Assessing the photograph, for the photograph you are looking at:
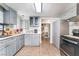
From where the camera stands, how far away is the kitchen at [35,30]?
406cm

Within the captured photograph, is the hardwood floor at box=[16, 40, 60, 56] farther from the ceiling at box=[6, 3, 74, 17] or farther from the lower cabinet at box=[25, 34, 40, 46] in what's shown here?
the ceiling at box=[6, 3, 74, 17]

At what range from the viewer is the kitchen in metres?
4.06

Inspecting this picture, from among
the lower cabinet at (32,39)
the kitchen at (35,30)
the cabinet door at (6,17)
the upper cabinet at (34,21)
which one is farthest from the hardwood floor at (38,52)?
the upper cabinet at (34,21)

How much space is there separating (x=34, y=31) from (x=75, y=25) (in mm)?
4027

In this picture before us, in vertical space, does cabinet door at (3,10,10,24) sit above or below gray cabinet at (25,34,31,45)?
above

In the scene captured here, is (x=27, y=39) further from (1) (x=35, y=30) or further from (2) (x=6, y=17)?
(2) (x=6, y=17)

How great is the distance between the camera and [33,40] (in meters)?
8.05

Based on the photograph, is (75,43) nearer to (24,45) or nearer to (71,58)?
(71,58)

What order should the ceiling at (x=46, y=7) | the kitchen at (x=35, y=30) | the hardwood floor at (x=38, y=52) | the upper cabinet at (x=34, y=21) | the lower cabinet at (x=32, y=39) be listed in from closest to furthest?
the kitchen at (x=35, y=30) < the ceiling at (x=46, y=7) < the hardwood floor at (x=38, y=52) < the lower cabinet at (x=32, y=39) < the upper cabinet at (x=34, y=21)

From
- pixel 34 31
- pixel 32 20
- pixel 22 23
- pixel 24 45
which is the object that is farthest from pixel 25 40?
pixel 22 23

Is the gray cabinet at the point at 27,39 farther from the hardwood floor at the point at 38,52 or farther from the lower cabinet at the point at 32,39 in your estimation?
→ the hardwood floor at the point at 38,52

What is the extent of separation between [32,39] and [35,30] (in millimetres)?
792

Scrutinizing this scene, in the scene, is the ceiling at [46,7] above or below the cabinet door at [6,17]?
above

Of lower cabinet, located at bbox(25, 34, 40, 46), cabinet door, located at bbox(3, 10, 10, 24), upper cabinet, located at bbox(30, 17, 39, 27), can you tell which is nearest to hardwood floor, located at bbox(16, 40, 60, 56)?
lower cabinet, located at bbox(25, 34, 40, 46)
